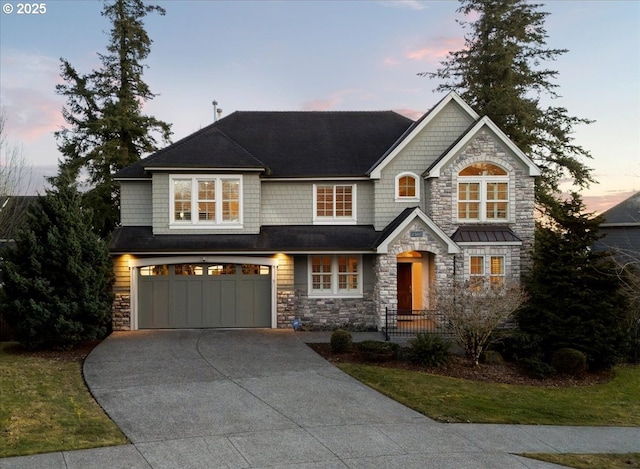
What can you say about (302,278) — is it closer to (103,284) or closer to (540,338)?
(103,284)

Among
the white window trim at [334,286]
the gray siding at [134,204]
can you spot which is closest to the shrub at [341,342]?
the white window trim at [334,286]

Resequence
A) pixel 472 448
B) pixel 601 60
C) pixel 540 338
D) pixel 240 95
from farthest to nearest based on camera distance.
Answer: pixel 240 95
pixel 601 60
pixel 540 338
pixel 472 448

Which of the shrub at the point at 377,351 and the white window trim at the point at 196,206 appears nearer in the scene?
the shrub at the point at 377,351

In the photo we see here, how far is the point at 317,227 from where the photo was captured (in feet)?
→ 60.3

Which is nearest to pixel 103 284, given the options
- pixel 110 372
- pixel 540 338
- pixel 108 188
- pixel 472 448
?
pixel 110 372

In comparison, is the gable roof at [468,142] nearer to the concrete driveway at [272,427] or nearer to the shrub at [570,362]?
the shrub at [570,362]

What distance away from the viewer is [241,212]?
1753cm

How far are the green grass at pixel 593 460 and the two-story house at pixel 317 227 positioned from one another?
822 cm

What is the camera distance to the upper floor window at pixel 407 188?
1830cm

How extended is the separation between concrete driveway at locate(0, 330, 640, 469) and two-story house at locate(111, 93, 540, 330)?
439 centimetres

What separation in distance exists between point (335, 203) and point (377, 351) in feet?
23.0

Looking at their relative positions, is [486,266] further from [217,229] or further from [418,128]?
[217,229]

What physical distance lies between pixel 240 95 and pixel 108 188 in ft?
A: 28.9

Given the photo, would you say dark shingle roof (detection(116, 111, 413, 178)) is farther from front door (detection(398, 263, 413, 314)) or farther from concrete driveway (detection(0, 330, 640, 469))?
concrete driveway (detection(0, 330, 640, 469))
